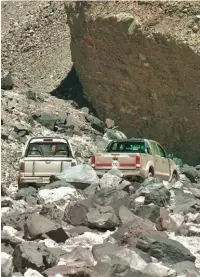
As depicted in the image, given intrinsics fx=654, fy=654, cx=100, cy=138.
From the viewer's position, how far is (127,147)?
19.9 metres

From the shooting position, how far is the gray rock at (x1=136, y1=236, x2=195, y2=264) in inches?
343

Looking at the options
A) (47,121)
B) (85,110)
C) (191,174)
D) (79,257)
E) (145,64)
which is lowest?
(191,174)

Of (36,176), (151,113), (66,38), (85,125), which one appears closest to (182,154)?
(151,113)

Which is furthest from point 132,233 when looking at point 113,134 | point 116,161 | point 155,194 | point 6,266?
point 113,134

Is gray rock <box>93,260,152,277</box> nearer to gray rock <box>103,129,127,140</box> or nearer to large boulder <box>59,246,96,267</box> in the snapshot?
large boulder <box>59,246,96,267</box>

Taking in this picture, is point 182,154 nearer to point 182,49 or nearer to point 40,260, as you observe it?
point 182,49

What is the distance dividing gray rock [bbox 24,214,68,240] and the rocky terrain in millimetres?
15

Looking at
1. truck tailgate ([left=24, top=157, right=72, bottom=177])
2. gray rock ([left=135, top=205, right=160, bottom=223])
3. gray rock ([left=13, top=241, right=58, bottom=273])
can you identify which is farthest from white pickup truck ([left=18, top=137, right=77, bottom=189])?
gray rock ([left=13, top=241, right=58, bottom=273])

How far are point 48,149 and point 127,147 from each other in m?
2.72

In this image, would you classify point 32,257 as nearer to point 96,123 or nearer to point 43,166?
point 43,166

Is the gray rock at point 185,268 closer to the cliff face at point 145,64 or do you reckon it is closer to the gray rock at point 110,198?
the gray rock at point 110,198

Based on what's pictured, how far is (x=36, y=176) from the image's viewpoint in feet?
57.1

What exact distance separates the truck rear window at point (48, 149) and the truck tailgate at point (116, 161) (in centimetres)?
99

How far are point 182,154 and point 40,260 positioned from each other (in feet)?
72.5
